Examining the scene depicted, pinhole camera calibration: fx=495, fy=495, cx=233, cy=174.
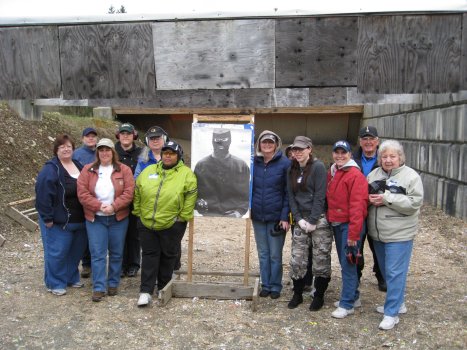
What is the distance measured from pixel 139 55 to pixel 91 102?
789mm

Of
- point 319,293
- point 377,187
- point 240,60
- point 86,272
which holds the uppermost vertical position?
point 240,60

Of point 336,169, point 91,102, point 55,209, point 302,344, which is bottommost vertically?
point 302,344

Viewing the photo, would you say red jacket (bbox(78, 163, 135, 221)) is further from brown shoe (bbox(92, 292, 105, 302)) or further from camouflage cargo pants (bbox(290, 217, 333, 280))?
camouflage cargo pants (bbox(290, 217, 333, 280))

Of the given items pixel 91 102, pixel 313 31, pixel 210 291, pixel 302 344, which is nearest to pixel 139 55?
pixel 91 102

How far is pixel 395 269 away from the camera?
4.37 meters

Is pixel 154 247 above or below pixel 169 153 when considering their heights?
below

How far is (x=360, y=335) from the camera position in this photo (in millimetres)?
4363

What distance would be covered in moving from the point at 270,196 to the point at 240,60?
1.46 metres

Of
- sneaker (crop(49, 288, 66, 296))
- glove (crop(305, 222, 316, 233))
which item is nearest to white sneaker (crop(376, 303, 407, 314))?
glove (crop(305, 222, 316, 233))

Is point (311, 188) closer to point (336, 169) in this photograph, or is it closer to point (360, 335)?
point (336, 169)

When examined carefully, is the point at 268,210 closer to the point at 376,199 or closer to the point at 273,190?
the point at 273,190

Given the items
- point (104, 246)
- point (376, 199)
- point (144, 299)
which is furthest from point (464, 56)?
point (104, 246)

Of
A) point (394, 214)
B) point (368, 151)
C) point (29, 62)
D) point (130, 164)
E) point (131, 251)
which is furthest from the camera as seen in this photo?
point (131, 251)

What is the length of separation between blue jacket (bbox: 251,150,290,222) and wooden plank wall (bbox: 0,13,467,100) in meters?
0.68
